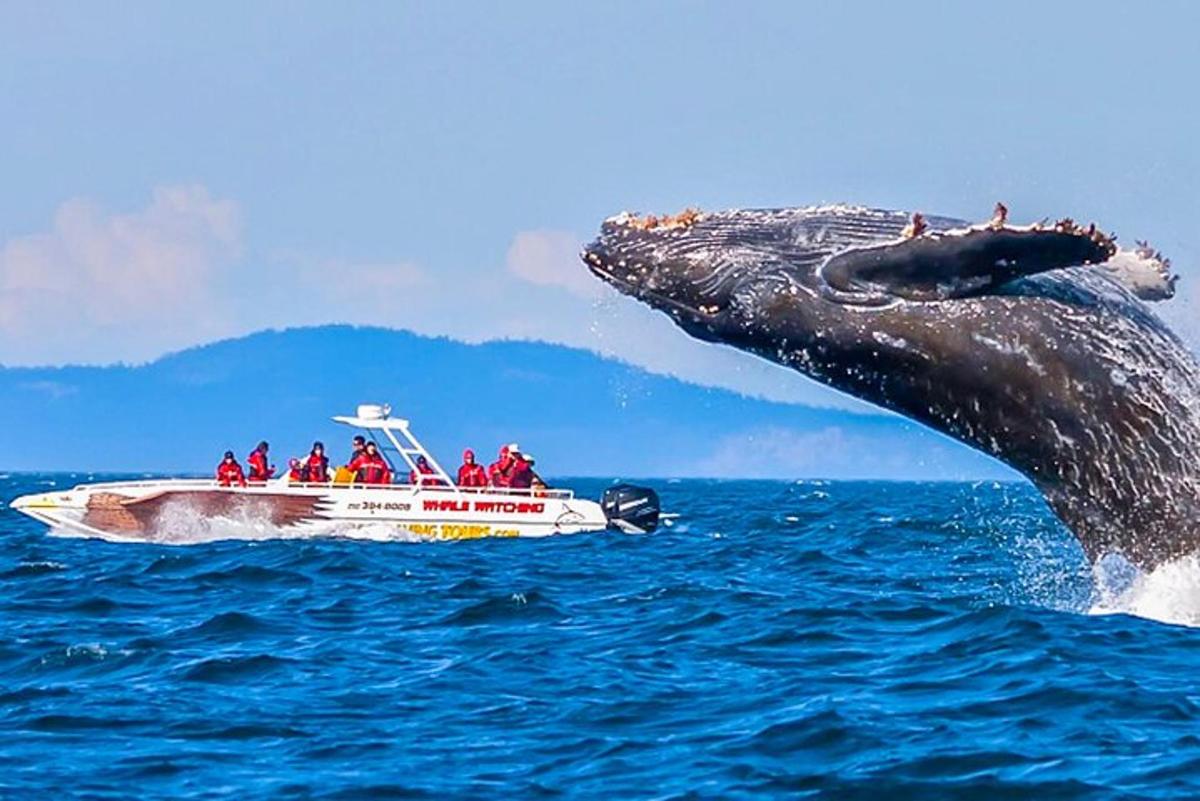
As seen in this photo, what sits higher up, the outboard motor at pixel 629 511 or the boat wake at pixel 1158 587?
the outboard motor at pixel 629 511

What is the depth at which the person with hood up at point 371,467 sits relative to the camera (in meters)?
34.7

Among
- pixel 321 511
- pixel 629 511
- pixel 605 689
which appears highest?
pixel 321 511

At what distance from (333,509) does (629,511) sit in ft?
17.6

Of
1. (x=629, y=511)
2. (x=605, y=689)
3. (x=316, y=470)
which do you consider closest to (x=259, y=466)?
(x=316, y=470)

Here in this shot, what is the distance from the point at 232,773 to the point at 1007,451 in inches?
179

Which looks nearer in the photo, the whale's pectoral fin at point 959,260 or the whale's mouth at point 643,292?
the whale's pectoral fin at point 959,260

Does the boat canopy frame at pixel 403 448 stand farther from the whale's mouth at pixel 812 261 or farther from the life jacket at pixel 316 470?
the whale's mouth at pixel 812 261

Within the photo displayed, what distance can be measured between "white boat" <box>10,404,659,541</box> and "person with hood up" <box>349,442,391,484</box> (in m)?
0.40

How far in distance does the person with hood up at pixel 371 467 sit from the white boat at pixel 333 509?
0.40m

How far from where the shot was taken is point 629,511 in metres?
35.6

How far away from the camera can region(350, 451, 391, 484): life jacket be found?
114ft

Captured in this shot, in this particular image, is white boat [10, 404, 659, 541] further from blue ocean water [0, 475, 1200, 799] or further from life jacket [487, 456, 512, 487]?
blue ocean water [0, 475, 1200, 799]

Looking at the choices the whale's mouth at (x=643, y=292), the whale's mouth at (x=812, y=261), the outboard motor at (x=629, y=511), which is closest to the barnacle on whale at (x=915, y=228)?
the whale's mouth at (x=812, y=261)

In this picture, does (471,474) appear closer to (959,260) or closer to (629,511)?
(629,511)
